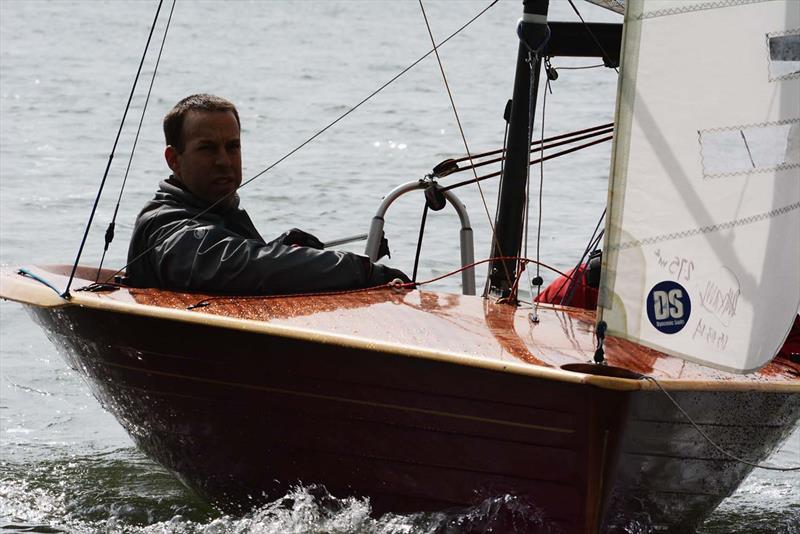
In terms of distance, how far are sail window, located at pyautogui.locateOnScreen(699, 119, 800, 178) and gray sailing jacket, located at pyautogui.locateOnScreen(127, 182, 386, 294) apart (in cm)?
121

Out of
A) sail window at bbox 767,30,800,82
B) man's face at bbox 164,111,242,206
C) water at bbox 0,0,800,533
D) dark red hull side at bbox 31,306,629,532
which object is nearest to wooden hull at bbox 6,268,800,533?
dark red hull side at bbox 31,306,629,532

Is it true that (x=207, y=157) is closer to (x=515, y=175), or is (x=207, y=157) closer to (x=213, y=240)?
(x=213, y=240)

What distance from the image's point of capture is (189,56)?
19422 mm

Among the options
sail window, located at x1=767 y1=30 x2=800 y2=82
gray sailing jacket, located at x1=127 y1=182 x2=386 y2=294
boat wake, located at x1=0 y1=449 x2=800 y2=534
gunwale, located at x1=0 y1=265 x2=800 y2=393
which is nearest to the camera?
sail window, located at x1=767 y1=30 x2=800 y2=82

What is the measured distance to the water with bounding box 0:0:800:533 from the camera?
14.3ft

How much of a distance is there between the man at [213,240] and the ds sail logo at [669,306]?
3.65ft

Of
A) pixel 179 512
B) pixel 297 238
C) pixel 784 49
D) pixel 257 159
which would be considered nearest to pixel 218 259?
pixel 297 238

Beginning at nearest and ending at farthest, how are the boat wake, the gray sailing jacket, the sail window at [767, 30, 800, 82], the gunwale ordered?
the sail window at [767, 30, 800, 82], the gunwale, the boat wake, the gray sailing jacket

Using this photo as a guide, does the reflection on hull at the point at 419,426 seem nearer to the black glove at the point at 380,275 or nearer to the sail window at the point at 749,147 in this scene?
the sail window at the point at 749,147

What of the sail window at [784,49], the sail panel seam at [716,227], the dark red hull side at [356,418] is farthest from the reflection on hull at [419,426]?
the sail window at [784,49]

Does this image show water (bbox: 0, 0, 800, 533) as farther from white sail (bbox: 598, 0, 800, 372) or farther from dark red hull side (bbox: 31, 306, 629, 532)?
white sail (bbox: 598, 0, 800, 372)

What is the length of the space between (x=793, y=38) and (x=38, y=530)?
8.23ft

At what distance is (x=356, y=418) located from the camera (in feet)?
10.9

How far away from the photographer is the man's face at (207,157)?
158 inches
